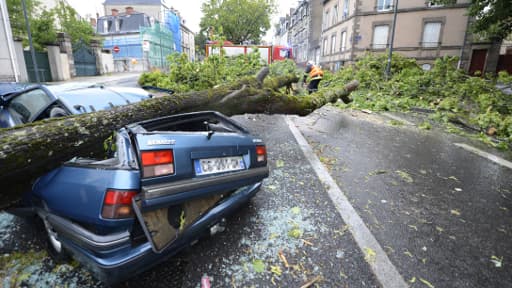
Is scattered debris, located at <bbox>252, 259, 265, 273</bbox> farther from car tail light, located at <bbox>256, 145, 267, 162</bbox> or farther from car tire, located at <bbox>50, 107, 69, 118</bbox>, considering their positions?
car tire, located at <bbox>50, 107, 69, 118</bbox>

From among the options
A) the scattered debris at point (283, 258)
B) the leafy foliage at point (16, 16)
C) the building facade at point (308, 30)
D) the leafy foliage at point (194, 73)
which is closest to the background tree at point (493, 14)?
the leafy foliage at point (194, 73)

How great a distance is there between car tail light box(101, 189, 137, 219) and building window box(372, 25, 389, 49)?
98.1ft

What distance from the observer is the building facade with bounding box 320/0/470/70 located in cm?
2462

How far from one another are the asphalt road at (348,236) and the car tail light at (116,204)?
691 mm

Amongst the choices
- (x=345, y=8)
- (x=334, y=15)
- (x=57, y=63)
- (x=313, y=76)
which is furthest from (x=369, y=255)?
(x=334, y=15)

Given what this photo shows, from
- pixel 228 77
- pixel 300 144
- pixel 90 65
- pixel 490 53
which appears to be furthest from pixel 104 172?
pixel 490 53

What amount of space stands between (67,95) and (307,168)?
3763mm

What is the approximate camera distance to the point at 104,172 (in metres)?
1.75

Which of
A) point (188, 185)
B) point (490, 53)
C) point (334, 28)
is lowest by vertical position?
point (188, 185)

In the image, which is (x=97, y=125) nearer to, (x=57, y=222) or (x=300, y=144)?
(x=57, y=222)

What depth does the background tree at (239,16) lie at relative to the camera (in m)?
43.0

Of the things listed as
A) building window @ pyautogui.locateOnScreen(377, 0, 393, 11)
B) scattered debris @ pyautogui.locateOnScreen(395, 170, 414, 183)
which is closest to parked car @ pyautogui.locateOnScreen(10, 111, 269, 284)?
scattered debris @ pyautogui.locateOnScreen(395, 170, 414, 183)

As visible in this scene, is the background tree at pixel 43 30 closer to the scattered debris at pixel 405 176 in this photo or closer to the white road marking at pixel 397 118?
the white road marking at pixel 397 118

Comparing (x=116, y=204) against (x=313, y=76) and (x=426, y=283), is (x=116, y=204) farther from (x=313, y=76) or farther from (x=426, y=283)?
(x=313, y=76)
